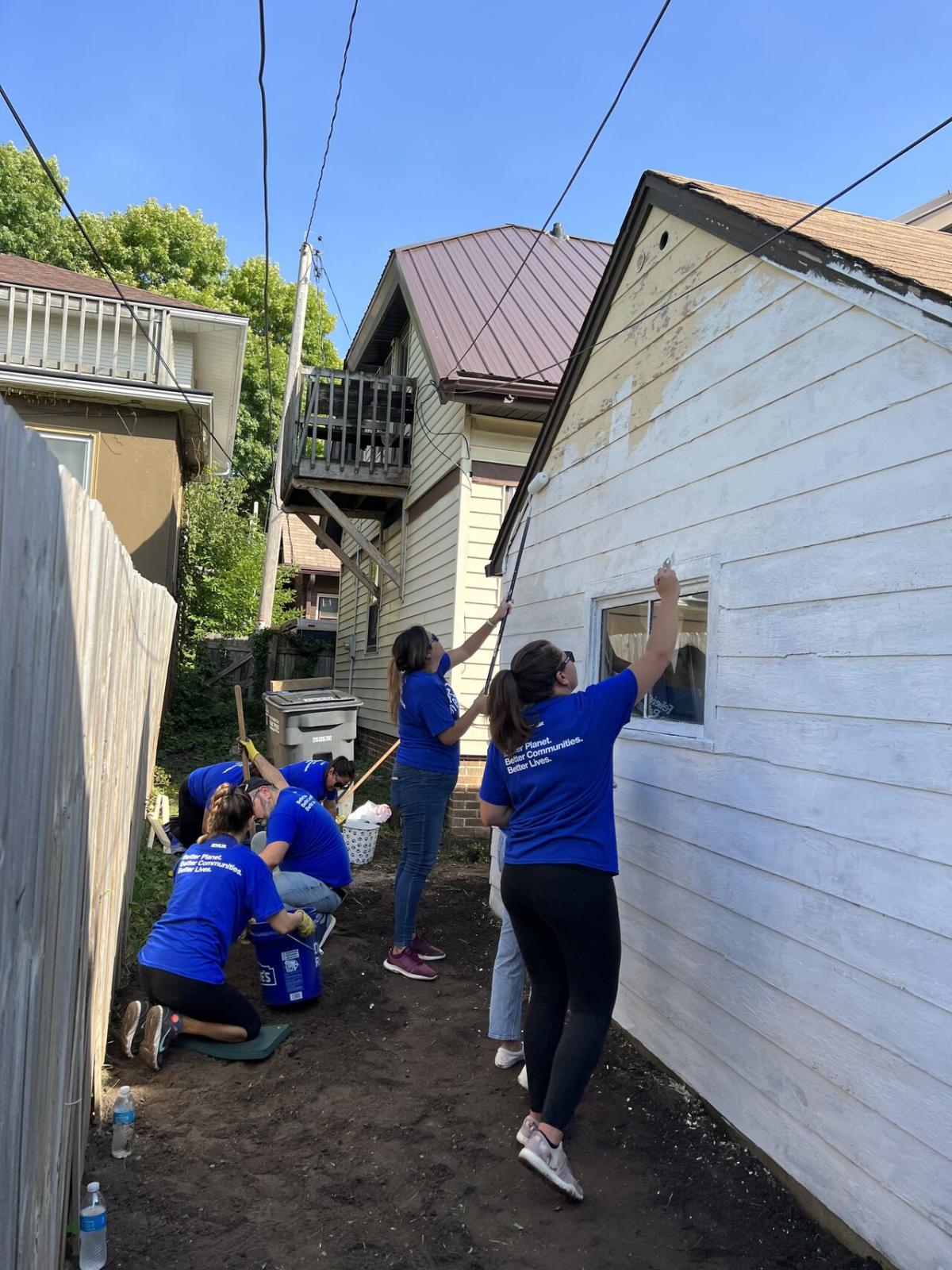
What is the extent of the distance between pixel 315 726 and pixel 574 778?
716cm

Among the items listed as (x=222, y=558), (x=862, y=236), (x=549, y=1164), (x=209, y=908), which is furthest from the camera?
(x=222, y=558)

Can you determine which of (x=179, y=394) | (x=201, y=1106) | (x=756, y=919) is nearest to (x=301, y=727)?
(x=179, y=394)

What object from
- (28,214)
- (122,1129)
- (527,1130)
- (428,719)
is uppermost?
(28,214)

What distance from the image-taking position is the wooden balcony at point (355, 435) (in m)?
11.7

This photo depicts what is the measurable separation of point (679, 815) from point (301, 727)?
671 centimetres

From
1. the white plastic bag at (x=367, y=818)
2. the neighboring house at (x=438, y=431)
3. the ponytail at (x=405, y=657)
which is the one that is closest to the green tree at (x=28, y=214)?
the neighboring house at (x=438, y=431)

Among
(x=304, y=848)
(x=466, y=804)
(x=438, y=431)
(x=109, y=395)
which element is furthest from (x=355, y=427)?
(x=304, y=848)

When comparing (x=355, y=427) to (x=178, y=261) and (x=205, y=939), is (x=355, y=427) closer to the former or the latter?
(x=205, y=939)

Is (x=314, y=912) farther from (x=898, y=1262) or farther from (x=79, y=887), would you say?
(x=898, y=1262)

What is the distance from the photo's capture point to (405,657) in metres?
5.23

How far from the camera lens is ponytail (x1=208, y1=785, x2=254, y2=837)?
13.9ft

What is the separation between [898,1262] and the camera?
2533mm

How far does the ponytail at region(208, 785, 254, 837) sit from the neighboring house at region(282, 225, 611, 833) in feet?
16.0

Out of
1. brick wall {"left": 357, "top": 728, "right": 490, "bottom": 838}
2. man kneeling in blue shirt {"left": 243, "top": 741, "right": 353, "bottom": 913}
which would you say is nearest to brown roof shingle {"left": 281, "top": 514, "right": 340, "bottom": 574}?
brick wall {"left": 357, "top": 728, "right": 490, "bottom": 838}
